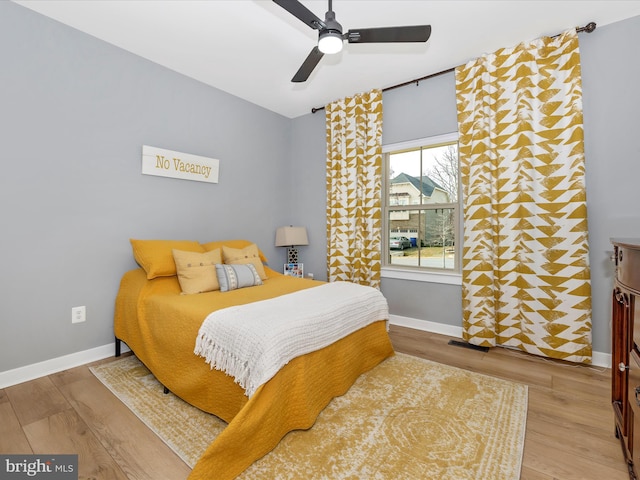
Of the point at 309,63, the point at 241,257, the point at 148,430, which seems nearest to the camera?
the point at 148,430

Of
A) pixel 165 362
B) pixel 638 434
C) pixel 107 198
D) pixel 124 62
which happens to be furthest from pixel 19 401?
pixel 638 434

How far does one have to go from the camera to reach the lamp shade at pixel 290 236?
375cm

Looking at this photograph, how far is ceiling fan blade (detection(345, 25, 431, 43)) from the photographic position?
178cm

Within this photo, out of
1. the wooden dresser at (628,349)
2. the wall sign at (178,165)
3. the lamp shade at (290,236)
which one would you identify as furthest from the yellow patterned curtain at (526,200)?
the wall sign at (178,165)

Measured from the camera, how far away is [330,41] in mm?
1762

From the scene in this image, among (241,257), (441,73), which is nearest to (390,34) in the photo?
(441,73)

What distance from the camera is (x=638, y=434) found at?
112cm

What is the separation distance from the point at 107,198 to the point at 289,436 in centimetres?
232

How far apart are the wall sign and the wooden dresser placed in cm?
319

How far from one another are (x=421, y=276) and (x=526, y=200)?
1.17 meters

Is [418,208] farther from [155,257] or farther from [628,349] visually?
[155,257]

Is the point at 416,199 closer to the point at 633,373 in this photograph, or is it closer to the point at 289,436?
the point at 633,373

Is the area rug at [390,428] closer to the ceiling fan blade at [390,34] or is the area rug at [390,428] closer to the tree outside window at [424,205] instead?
the tree outside window at [424,205]

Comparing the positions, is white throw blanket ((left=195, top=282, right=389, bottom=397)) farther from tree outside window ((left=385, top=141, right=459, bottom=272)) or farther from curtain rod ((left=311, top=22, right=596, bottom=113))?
curtain rod ((left=311, top=22, right=596, bottom=113))
